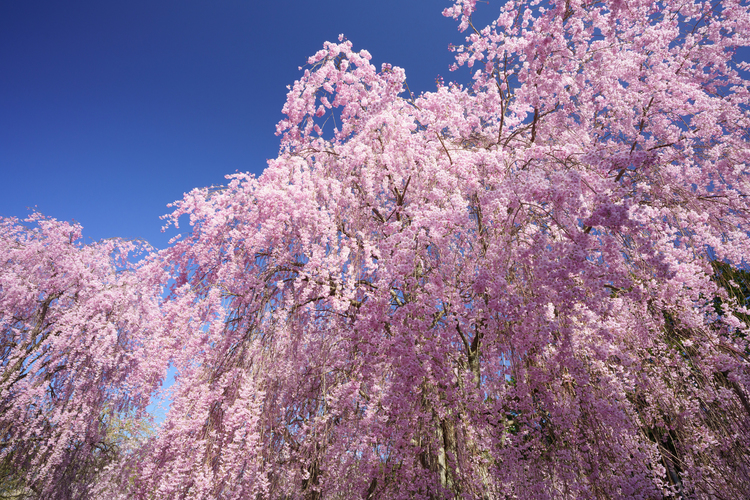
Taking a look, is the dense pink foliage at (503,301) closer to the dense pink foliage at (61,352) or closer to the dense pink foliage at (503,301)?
the dense pink foliage at (503,301)

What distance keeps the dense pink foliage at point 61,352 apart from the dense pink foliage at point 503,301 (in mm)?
2800

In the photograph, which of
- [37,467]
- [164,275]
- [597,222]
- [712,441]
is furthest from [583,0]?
[37,467]

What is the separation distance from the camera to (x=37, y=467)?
6.41 meters

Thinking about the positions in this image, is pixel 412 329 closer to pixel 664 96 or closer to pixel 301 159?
pixel 301 159

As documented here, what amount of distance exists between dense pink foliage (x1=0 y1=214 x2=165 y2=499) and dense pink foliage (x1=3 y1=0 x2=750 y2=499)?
2800 mm

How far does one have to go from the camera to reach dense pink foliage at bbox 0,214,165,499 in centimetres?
675

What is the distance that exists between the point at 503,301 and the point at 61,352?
9.13 metres

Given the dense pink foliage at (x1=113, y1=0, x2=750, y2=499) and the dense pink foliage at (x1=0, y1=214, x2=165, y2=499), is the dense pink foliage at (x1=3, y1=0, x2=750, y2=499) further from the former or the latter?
the dense pink foliage at (x1=0, y1=214, x2=165, y2=499)

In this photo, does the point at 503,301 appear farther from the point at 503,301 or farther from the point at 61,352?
the point at 61,352

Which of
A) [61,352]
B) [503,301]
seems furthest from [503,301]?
[61,352]

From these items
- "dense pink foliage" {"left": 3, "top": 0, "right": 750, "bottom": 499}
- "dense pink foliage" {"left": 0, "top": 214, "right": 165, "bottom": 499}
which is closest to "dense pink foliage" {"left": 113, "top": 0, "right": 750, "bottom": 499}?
"dense pink foliage" {"left": 3, "top": 0, "right": 750, "bottom": 499}

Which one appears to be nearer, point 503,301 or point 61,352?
point 503,301

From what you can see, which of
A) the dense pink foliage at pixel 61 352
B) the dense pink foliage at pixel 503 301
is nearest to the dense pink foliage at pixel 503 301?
the dense pink foliage at pixel 503 301

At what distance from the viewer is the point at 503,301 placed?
3.04 meters
